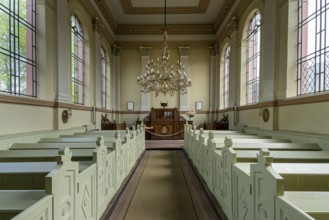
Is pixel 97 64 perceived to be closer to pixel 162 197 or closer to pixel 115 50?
pixel 115 50

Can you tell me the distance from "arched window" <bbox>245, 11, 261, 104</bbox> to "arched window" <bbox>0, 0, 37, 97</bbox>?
21.3 ft

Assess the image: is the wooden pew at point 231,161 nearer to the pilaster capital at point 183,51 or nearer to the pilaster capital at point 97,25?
the pilaster capital at point 97,25

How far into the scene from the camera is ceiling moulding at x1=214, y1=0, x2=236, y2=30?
990 cm

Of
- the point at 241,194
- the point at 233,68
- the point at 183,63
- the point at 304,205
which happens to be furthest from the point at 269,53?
the point at 183,63

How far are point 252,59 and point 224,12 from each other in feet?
10.8

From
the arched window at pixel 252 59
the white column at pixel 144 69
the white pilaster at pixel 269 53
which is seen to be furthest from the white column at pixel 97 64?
the white pilaster at pixel 269 53

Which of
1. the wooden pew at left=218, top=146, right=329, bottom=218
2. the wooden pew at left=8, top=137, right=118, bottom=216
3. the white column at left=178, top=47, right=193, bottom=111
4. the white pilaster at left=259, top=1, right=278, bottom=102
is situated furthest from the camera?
the white column at left=178, top=47, right=193, bottom=111

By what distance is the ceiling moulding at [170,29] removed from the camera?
12.7 metres

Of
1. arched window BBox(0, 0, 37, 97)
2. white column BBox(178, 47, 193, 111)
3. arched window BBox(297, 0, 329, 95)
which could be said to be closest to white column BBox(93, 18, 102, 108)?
arched window BBox(0, 0, 37, 97)

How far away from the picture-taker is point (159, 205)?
11.2 ft

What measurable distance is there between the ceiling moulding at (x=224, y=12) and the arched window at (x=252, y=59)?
5.93ft

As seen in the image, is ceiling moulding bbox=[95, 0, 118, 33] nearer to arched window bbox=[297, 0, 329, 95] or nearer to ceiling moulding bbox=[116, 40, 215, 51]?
ceiling moulding bbox=[116, 40, 215, 51]

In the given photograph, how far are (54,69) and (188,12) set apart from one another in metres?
7.32

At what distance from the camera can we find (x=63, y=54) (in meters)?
6.54
